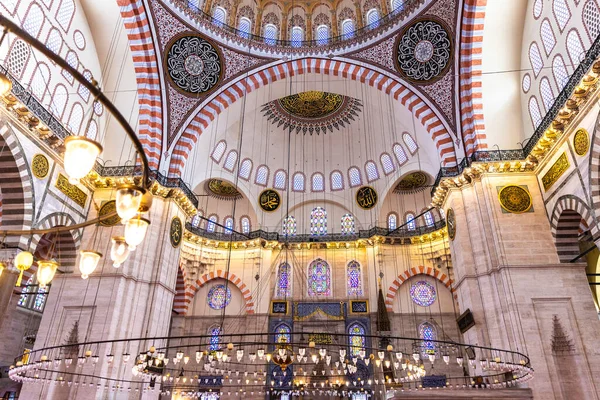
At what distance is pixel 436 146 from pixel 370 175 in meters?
5.52

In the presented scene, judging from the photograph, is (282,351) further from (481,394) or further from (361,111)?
(361,111)

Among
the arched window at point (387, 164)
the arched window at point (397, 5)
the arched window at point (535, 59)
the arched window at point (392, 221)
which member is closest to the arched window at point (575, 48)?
the arched window at point (535, 59)

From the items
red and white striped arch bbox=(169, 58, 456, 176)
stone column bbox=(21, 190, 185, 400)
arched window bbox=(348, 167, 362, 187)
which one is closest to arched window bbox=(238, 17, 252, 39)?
red and white striped arch bbox=(169, 58, 456, 176)

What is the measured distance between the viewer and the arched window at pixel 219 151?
16.1 m

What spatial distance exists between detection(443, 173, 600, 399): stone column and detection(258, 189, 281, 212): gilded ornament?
28.0 ft

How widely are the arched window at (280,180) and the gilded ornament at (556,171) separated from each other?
1042cm

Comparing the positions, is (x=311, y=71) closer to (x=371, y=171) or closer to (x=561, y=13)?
(x=371, y=171)

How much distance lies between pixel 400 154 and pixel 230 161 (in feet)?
23.0

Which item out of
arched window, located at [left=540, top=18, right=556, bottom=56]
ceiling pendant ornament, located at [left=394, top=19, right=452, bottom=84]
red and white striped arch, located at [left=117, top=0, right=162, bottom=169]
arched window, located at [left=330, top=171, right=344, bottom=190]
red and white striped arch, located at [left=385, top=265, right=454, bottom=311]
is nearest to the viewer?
arched window, located at [left=540, top=18, right=556, bottom=56]

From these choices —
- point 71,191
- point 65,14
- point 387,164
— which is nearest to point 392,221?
point 387,164

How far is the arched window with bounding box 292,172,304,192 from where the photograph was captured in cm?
1833

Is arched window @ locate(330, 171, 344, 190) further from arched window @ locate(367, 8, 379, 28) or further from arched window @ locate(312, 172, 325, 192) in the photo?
arched window @ locate(367, 8, 379, 28)

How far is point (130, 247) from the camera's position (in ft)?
12.5

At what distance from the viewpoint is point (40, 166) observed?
933 cm
